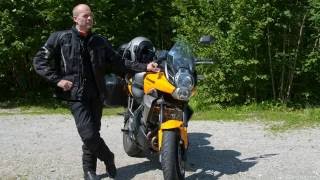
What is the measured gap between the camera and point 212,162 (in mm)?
6992

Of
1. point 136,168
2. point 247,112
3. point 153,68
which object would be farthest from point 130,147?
point 247,112

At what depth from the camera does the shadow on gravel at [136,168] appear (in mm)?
6440

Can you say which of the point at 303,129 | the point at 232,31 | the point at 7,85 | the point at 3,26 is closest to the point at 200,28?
the point at 232,31

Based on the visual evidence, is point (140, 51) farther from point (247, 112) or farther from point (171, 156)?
point (247, 112)

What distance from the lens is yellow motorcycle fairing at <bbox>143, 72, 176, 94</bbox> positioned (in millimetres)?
5791

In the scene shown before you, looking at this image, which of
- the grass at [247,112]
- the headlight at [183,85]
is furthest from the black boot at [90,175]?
the grass at [247,112]

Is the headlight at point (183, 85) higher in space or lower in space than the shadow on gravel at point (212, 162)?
higher

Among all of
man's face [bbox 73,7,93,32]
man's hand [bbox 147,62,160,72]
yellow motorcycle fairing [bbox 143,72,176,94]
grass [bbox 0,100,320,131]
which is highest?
man's face [bbox 73,7,93,32]

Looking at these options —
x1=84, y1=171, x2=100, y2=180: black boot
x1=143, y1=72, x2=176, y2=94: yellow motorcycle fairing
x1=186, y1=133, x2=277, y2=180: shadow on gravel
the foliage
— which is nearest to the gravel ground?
x1=186, y1=133, x2=277, y2=180: shadow on gravel

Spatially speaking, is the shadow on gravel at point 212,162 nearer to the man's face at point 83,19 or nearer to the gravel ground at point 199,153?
the gravel ground at point 199,153

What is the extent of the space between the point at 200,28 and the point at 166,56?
5637mm

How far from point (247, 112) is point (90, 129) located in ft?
19.7

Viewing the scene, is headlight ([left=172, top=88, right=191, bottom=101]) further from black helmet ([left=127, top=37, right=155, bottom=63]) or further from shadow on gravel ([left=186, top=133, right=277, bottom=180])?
black helmet ([left=127, top=37, right=155, bottom=63])

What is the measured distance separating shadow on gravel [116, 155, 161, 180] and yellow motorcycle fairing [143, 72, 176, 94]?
99cm
